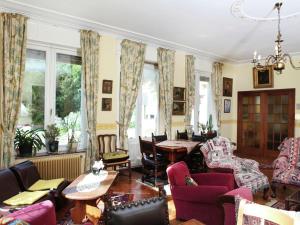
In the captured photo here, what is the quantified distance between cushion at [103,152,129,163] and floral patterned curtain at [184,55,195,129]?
2.55m

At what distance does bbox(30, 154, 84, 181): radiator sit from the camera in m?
4.36

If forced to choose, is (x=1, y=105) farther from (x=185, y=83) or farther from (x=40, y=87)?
(x=185, y=83)

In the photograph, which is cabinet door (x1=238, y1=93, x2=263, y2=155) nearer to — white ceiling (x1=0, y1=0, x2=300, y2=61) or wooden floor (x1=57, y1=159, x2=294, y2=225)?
white ceiling (x1=0, y1=0, x2=300, y2=61)

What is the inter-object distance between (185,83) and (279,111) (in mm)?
3173

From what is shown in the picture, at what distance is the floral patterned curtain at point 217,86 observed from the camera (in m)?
8.03

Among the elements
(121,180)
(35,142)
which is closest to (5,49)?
(35,142)

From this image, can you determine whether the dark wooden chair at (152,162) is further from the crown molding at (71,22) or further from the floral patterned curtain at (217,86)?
the floral patterned curtain at (217,86)

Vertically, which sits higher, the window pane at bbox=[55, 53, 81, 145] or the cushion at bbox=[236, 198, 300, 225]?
the window pane at bbox=[55, 53, 81, 145]

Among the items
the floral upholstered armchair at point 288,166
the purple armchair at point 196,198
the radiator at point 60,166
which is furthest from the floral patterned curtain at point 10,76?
the floral upholstered armchair at point 288,166

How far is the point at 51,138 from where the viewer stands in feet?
15.3

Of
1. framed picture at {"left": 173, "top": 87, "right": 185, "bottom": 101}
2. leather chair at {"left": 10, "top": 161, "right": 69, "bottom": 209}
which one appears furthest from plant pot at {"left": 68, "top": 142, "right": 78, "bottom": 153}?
framed picture at {"left": 173, "top": 87, "right": 185, "bottom": 101}

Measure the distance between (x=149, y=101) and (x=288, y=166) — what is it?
347 centimetres

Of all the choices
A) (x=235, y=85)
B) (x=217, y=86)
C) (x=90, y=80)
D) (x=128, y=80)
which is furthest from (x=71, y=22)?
(x=235, y=85)

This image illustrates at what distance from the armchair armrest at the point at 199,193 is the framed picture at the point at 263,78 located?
5.91 metres
